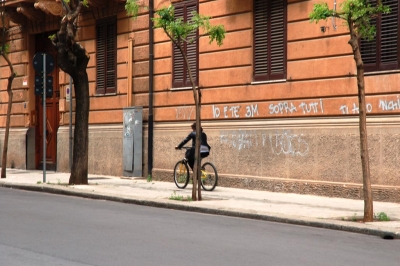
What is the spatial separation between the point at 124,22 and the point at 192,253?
1574 cm

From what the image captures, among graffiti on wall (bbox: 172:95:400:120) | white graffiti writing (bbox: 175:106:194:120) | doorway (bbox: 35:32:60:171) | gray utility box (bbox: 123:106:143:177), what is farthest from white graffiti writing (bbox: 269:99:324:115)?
doorway (bbox: 35:32:60:171)

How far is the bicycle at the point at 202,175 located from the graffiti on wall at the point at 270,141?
957mm

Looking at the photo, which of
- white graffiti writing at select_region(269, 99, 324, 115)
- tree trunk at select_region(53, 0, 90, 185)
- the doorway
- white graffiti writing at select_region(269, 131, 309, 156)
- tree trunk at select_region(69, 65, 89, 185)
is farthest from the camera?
the doorway

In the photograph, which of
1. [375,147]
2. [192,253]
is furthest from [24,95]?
[192,253]

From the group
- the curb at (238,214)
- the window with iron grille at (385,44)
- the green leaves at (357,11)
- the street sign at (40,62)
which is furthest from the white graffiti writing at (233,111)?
the green leaves at (357,11)

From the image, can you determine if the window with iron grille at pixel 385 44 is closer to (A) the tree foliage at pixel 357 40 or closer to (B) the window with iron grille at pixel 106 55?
(A) the tree foliage at pixel 357 40

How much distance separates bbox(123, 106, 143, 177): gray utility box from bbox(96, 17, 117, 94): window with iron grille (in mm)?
1920

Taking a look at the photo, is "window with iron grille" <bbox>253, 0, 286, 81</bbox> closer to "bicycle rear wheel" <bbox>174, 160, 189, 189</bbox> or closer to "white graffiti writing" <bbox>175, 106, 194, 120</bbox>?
"white graffiti writing" <bbox>175, 106, 194, 120</bbox>

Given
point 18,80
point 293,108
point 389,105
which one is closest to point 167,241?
point 389,105

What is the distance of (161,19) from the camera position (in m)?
16.0

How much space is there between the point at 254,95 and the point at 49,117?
11.1 m

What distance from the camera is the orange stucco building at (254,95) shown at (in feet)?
55.0

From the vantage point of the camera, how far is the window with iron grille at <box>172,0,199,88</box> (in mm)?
21745

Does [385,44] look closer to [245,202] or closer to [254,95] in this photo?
[254,95]
